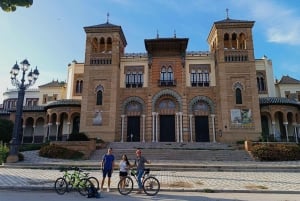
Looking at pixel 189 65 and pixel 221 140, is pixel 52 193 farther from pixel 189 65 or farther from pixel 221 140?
pixel 189 65

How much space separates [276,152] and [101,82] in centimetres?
1778

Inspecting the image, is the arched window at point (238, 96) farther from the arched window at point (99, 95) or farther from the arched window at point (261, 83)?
the arched window at point (99, 95)

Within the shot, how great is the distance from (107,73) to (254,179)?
20.1 metres

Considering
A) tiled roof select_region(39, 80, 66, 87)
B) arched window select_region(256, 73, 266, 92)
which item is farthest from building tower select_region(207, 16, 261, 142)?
tiled roof select_region(39, 80, 66, 87)

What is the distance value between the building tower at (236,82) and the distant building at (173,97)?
3.6 inches

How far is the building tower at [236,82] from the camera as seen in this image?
2567cm

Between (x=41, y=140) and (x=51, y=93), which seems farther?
(x=51, y=93)

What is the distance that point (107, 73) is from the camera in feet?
93.4

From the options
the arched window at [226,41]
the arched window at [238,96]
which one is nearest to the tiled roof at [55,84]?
the arched window at [226,41]

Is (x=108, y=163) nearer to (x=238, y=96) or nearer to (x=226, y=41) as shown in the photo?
(x=238, y=96)

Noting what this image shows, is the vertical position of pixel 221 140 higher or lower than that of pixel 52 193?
higher

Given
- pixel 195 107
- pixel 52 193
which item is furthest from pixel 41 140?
pixel 52 193

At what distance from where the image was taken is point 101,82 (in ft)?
92.9

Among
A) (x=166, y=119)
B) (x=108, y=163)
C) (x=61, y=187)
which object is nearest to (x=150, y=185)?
(x=108, y=163)
